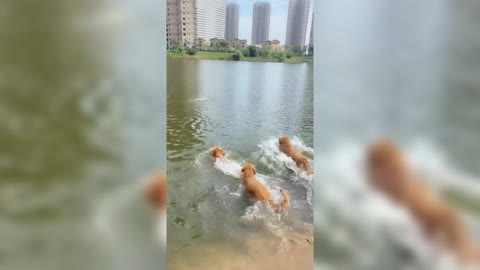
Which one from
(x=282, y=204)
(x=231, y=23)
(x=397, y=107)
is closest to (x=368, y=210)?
(x=397, y=107)

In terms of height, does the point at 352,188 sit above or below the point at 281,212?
above

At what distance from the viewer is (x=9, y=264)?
3.32ft

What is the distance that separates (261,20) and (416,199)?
1.05m

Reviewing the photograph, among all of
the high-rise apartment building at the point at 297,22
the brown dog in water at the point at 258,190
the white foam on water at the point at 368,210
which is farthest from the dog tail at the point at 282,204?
the high-rise apartment building at the point at 297,22

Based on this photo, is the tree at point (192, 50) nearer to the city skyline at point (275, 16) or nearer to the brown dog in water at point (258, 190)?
the city skyline at point (275, 16)

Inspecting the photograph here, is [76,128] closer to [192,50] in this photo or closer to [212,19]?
[192,50]

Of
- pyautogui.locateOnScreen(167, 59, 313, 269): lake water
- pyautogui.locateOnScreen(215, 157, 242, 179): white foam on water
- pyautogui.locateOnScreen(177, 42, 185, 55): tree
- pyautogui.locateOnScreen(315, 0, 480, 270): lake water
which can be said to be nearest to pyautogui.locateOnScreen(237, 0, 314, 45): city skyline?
pyautogui.locateOnScreen(167, 59, 313, 269): lake water

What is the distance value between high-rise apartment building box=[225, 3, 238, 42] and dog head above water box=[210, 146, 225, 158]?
2.35ft

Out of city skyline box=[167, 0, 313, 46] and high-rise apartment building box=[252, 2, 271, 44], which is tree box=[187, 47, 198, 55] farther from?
high-rise apartment building box=[252, 2, 271, 44]

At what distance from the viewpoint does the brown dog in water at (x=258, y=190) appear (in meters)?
1.93

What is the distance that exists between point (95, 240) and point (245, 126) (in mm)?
1150

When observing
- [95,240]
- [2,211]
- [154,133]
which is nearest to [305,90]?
[154,133]

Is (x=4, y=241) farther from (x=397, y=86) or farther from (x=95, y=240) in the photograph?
(x=397, y=86)

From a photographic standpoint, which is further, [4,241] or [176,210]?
[176,210]
